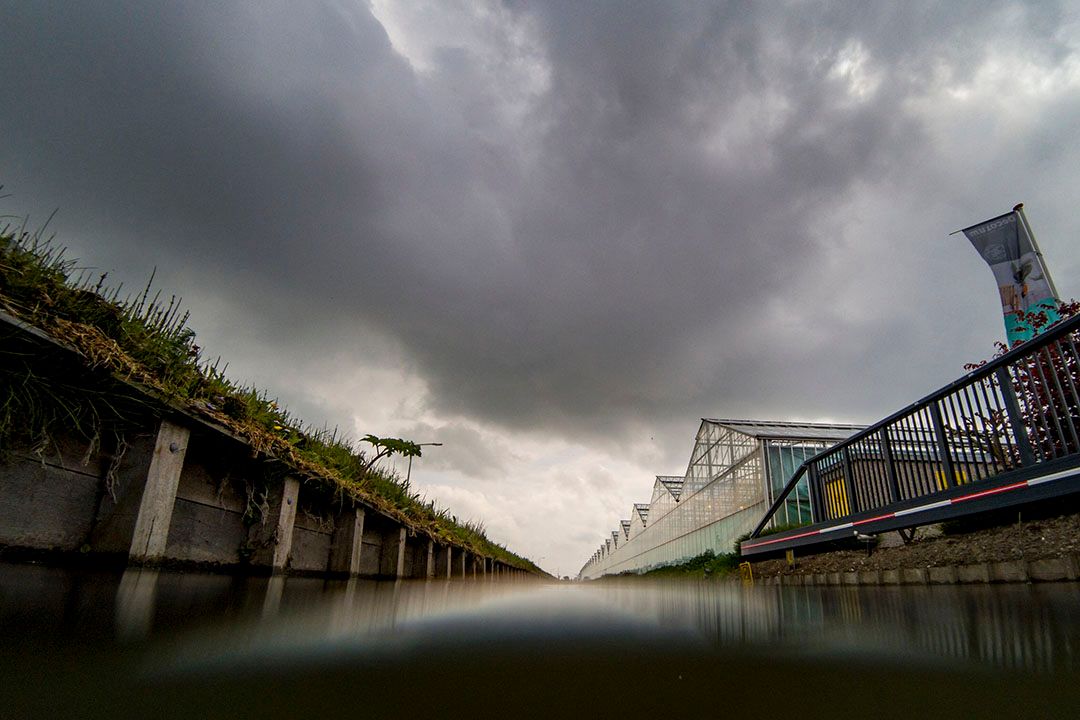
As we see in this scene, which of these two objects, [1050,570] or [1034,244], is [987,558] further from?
[1034,244]

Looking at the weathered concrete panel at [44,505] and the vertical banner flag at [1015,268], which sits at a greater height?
the vertical banner flag at [1015,268]

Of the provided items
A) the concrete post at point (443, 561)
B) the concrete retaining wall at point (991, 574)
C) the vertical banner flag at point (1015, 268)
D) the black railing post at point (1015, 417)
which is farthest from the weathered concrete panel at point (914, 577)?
the concrete post at point (443, 561)

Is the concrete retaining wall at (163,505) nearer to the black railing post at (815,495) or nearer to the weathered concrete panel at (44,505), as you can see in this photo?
the weathered concrete panel at (44,505)

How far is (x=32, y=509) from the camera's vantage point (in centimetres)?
242

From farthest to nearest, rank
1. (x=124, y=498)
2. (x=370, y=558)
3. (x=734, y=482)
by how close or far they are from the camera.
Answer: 1. (x=734, y=482)
2. (x=370, y=558)
3. (x=124, y=498)

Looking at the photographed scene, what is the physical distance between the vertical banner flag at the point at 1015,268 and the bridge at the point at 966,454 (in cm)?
336

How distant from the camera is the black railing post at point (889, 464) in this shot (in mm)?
5762

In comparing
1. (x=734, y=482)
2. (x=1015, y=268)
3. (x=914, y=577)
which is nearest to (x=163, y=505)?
(x=914, y=577)

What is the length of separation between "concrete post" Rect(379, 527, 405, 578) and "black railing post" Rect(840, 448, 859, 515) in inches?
250

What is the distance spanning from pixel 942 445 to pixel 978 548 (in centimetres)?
125

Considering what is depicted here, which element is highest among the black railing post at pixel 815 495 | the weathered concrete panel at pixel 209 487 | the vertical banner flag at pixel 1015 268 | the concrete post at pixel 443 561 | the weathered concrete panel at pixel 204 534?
the vertical banner flag at pixel 1015 268

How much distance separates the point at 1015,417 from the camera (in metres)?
4.11

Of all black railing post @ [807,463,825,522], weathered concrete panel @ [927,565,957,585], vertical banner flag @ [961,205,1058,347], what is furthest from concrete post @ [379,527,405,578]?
vertical banner flag @ [961,205,1058,347]

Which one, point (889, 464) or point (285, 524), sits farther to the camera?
point (889, 464)
